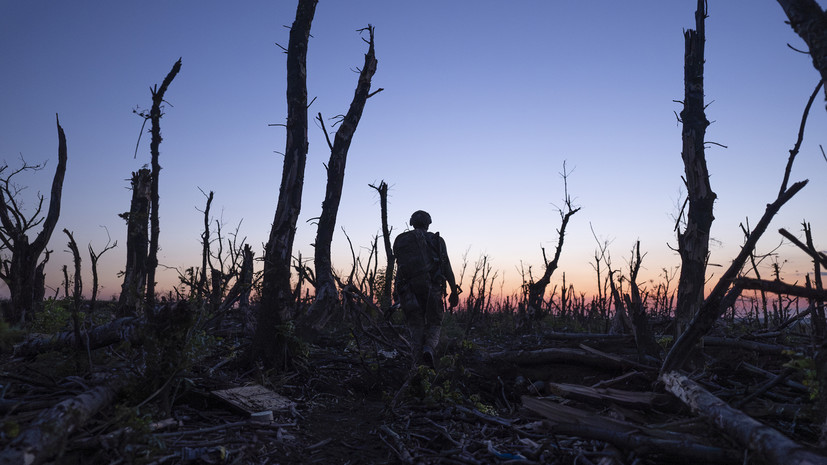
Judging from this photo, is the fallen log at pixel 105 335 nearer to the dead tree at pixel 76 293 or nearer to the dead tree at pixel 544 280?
the dead tree at pixel 76 293

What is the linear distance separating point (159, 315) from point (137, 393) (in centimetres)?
72

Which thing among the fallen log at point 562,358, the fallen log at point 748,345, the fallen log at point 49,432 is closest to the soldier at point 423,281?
the fallen log at point 562,358

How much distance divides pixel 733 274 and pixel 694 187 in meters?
5.13

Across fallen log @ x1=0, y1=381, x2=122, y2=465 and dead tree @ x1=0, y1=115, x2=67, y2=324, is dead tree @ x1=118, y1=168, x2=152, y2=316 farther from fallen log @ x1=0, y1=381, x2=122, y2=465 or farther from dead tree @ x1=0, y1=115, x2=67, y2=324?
fallen log @ x1=0, y1=381, x2=122, y2=465

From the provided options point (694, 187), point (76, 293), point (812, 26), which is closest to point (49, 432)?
point (76, 293)

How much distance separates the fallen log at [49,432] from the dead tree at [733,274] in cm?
566

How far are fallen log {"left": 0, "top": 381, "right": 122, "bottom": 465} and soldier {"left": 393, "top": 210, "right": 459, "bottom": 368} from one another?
16.0 ft

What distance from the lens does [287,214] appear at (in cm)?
753

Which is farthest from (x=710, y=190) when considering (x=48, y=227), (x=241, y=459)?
(x=48, y=227)

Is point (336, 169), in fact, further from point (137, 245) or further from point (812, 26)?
point (812, 26)

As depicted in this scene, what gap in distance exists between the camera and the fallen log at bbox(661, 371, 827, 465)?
2.93 metres

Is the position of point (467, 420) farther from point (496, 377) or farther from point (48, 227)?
point (48, 227)

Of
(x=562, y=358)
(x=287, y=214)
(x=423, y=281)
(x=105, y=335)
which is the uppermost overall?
(x=287, y=214)

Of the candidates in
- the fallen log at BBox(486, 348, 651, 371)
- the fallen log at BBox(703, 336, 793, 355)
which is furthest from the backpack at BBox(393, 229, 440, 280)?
the fallen log at BBox(703, 336, 793, 355)
